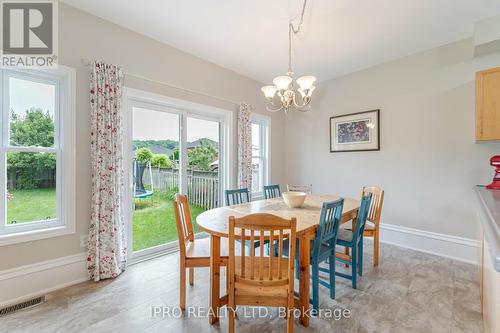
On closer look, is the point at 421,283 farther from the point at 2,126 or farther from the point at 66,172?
the point at 2,126

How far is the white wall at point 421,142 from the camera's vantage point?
2.98 metres

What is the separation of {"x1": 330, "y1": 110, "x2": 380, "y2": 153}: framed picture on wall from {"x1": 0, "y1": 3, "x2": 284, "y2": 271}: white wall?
245cm

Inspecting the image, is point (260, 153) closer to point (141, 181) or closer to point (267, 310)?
point (141, 181)

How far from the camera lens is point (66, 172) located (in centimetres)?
236

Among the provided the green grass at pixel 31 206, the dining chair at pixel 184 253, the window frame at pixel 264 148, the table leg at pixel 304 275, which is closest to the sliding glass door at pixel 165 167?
the green grass at pixel 31 206

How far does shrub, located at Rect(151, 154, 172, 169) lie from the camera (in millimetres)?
3178

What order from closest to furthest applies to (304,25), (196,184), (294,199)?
(294,199)
(304,25)
(196,184)

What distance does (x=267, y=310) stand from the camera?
197 cm

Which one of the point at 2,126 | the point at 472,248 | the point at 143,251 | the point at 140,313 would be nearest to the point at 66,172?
the point at 2,126

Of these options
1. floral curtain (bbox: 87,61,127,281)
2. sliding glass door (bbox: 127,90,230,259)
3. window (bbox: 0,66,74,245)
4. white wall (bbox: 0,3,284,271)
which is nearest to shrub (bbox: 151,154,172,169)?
sliding glass door (bbox: 127,90,230,259)

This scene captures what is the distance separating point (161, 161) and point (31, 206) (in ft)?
4.69

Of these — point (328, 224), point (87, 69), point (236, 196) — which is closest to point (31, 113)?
point (87, 69)

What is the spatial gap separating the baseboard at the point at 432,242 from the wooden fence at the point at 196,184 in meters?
2.87

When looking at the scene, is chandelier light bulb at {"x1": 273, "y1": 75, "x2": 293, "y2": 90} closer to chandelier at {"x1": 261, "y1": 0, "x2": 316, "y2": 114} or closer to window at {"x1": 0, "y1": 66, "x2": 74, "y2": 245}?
chandelier at {"x1": 261, "y1": 0, "x2": 316, "y2": 114}
